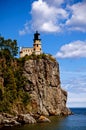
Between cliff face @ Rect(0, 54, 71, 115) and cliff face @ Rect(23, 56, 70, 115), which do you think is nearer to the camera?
cliff face @ Rect(0, 54, 71, 115)

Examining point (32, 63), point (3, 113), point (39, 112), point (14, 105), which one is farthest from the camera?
point (32, 63)

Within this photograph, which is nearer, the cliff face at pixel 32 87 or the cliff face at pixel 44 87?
the cliff face at pixel 32 87

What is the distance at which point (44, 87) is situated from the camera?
15275 centimetres

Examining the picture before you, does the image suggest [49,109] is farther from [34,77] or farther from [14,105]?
[14,105]

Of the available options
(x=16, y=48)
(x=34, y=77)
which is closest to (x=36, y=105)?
(x=34, y=77)

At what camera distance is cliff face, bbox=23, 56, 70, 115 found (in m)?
144

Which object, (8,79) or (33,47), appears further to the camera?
(33,47)

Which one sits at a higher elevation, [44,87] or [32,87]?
[44,87]

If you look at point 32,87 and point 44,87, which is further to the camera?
point 44,87

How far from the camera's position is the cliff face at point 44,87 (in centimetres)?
14438

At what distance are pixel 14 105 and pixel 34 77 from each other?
26.6 m

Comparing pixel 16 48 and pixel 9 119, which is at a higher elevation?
pixel 16 48

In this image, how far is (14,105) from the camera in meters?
124

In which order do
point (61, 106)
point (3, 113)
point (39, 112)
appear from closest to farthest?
1. point (3, 113)
2. point (39, 112)
3. point (61, 106)
